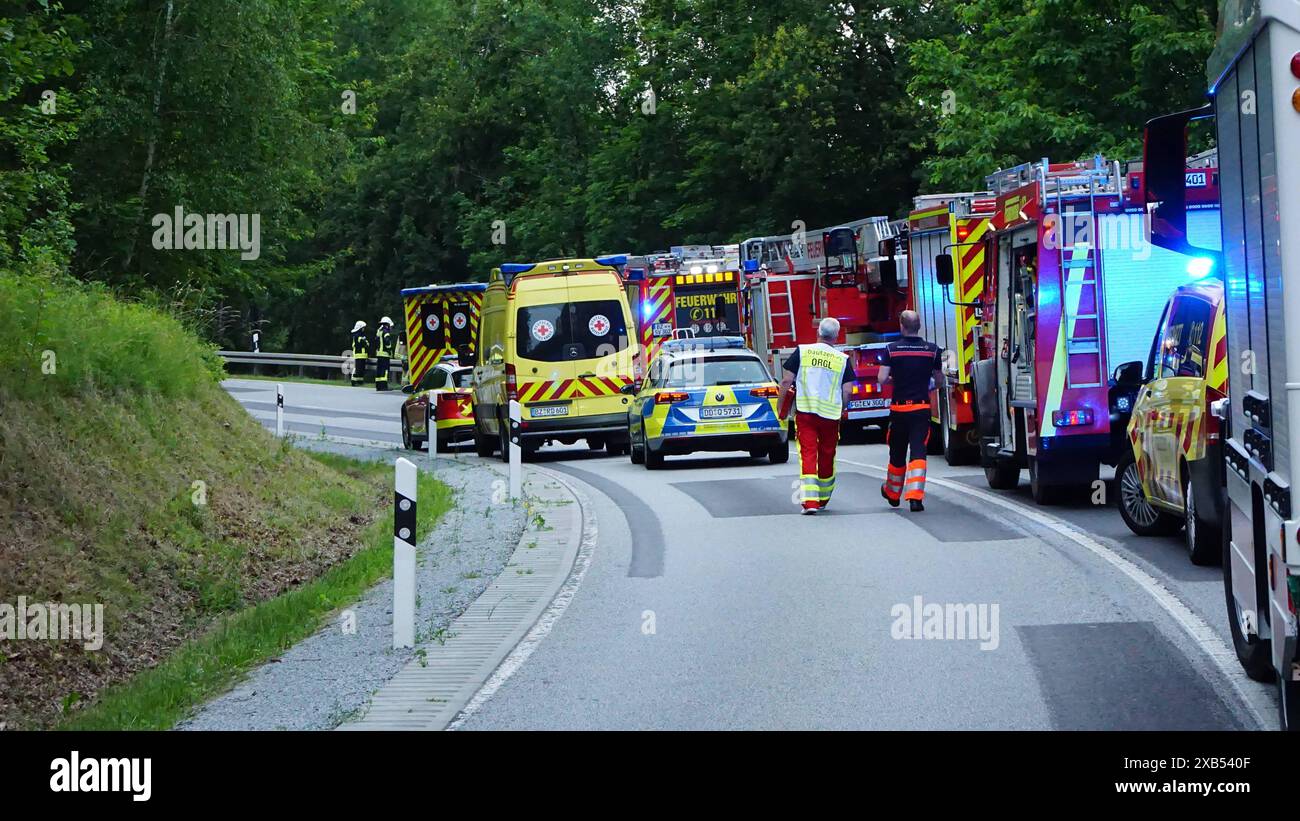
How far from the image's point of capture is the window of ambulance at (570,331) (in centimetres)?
2939

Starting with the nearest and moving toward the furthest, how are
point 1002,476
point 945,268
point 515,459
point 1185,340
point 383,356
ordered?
point 1185,340 < point 1002,476 < point 515,459 < point 945,268 < point 383,356

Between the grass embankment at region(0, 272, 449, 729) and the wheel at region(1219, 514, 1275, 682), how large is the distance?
4905 mm

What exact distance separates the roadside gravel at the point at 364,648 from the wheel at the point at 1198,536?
4824mm

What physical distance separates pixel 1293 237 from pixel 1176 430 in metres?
7.00

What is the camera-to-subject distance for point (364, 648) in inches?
433

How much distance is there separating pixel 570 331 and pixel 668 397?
4.75m

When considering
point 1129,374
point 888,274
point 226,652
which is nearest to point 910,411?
point 1129,374

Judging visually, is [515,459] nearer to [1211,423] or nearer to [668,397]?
[668,397]

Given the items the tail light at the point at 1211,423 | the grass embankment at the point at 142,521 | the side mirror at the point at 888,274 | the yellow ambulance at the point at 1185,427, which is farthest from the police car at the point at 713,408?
the tail light at the point at 1211,423

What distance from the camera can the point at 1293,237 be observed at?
6191 mm

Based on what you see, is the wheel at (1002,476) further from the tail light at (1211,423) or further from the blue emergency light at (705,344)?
the blue emergency light at (705,344)

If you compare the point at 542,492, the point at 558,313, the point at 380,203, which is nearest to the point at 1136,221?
the point at 542,492

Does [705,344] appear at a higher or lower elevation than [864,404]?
higher
